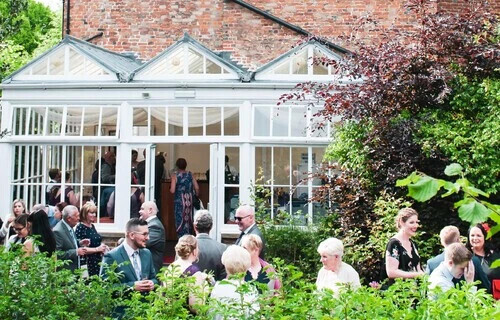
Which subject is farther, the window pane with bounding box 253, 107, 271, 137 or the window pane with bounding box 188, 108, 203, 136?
the window pane with bounding box 188, 108, 203, 136

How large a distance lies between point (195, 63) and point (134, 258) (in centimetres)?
705

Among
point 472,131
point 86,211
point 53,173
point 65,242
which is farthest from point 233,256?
point 53,173

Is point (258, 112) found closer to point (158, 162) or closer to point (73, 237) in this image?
point (158, 162)

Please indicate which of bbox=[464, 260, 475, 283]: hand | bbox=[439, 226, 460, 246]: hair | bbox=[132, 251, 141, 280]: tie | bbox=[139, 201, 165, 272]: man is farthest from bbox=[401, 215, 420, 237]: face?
bbox=[139, 201, 165, 272]: man

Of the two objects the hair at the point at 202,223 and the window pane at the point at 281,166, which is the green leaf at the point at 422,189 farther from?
the window pane at the point at 281,166

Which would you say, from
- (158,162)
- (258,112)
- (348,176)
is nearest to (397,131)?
(348,176)

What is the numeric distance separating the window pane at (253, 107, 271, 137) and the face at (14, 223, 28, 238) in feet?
18.1

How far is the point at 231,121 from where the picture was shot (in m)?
13.0

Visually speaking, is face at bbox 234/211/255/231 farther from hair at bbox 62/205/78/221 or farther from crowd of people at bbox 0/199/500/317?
hair at bbox 62/205/78/221

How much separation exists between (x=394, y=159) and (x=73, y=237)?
4.17 meters

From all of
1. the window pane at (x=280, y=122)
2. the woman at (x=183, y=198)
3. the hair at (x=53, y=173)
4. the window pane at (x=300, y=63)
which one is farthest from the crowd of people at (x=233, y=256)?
the window pane at (x=300, y=63)

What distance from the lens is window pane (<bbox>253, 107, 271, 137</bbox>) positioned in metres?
12.8

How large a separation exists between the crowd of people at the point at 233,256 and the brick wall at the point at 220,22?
924 centimetres

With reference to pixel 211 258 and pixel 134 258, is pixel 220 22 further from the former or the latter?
pixel 134 258
